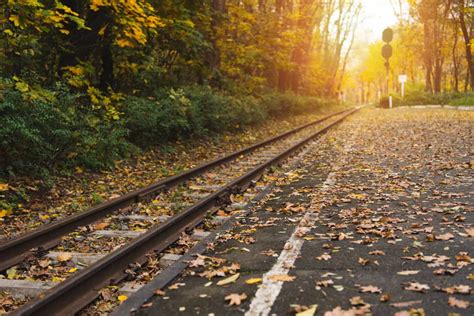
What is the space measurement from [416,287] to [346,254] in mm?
1049

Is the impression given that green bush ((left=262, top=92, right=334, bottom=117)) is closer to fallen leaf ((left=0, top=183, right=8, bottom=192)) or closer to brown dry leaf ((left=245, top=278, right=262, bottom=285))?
fallen leaf ((left=0, top=183, right=8, bottom=192))

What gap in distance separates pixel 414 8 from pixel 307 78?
13496 millimetres

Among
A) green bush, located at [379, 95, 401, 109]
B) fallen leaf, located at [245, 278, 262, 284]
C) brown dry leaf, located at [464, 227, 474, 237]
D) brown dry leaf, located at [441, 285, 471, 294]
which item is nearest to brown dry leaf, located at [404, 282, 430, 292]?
brown dry leaf, located at [441, 285, 471, 294]

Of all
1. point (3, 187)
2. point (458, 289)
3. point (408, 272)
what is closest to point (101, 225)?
point (3, 187)

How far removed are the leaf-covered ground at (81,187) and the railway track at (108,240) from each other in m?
0.77

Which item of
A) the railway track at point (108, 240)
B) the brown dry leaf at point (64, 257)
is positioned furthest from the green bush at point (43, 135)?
the brown dry leaf at point (64, 257)

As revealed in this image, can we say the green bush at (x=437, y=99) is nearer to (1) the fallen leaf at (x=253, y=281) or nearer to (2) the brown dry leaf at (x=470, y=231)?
(2) the brown dry leaf at (x=470, y=231)

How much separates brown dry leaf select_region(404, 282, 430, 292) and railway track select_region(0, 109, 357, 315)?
8.00 ft

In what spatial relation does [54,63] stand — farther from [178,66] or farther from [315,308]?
[315,308]

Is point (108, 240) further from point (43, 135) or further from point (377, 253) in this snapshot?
point (43, 135)

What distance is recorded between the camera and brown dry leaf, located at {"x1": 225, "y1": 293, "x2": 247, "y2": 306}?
3.91 m

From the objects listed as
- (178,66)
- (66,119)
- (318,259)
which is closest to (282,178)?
(66,119)

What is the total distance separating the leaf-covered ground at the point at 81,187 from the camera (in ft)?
23.0

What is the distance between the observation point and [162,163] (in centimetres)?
1198
